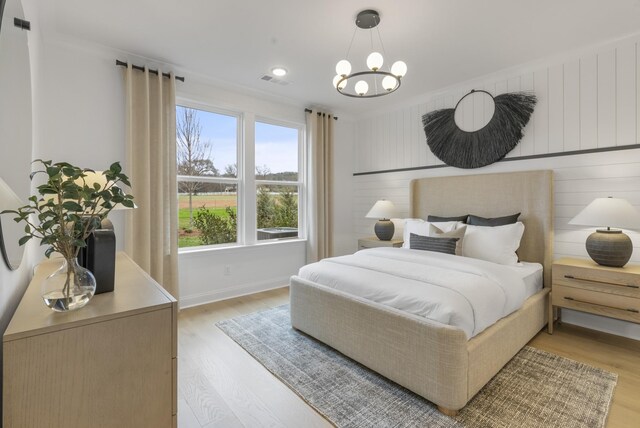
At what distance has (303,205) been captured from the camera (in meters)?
4.61

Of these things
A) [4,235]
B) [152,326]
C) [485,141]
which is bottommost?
[152,326]

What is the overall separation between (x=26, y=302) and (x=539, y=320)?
11.4 feet

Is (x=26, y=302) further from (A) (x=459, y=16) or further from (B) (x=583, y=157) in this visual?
(B) (x=583, y=157)

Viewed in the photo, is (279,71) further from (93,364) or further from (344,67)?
(93,364)

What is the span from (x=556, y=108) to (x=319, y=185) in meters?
2.86

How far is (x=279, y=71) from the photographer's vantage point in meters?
3.37

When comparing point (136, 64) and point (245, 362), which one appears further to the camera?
point (136, 64)

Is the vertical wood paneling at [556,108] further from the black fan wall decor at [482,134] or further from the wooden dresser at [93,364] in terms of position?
the wooden dresser at [93,364]

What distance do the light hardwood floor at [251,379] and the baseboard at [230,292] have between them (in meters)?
0.34

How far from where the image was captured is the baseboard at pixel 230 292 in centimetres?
350

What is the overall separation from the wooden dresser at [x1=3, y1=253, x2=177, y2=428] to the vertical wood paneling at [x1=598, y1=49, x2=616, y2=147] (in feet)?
12.1

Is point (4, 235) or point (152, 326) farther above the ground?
point (4, 235)

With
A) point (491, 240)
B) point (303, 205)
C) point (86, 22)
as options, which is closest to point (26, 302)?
point (86, 22)

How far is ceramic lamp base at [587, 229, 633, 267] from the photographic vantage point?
244 centimetres
